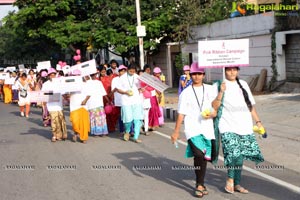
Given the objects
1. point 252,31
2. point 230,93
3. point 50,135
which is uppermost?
point 252,31

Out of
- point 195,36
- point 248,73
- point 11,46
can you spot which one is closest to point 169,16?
point 195,36

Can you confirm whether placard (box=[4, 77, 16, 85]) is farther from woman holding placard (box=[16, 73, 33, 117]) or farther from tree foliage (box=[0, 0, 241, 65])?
woman holding placard (box=[16, 73, 33, 117])

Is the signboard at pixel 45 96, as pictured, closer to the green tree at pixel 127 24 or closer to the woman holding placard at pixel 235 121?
the woman holding placard at pixel 235 121

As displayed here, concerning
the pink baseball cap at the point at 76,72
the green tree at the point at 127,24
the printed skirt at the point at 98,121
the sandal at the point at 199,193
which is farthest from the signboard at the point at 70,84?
the green tree at the point at 127,24

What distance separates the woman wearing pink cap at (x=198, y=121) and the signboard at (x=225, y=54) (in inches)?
8.0

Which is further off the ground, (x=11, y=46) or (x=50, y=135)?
(x=11, y=46)

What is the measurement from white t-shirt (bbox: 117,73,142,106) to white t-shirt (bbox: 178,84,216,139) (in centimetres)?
423

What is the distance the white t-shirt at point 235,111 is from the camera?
579 cm

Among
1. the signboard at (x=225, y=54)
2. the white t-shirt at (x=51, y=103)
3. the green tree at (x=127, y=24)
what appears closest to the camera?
the signboard at (x=225, y=54)

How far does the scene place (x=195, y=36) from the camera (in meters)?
23.7

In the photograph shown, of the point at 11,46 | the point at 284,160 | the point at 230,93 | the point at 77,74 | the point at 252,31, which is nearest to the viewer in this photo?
the point at 230,93

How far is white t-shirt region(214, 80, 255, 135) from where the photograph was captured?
579 cm

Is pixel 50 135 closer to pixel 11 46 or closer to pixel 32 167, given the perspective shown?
pixel 32 167

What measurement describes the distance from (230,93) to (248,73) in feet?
45.5
